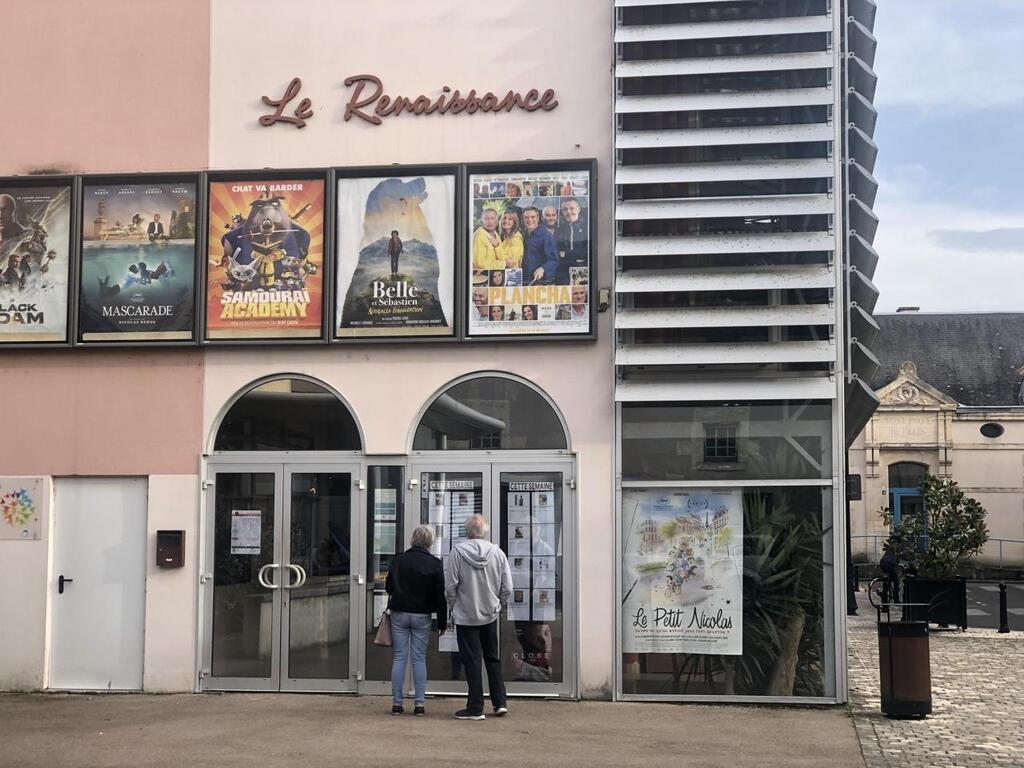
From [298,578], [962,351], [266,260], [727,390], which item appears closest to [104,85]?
[266,260]

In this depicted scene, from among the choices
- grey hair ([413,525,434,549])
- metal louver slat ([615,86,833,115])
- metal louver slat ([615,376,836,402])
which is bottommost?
grey hair ([413,525,434,549])

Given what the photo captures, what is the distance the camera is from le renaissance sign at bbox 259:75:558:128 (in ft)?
42.4

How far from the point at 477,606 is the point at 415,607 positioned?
59 cm

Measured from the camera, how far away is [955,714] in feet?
39.7

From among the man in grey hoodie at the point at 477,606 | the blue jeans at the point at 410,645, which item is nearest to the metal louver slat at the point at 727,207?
the man in grey hoodie at the point at 477,606

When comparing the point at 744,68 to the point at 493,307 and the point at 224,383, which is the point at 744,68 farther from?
the point at 224,383

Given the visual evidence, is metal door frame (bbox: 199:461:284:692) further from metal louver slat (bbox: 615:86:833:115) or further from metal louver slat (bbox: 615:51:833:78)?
metal louver slat (bbox: 615:51:833:78)

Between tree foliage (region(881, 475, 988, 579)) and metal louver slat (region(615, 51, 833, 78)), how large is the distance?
11980mm

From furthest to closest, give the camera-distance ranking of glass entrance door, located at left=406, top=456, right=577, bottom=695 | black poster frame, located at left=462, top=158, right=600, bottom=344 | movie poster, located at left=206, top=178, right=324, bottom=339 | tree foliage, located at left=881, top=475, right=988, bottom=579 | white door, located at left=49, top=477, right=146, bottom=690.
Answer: tree foliage, located at left=881, top=475, right=988, bottom=579 → white door, located at left=49, top=477, right=146, bottom=690 → movie poster, located at left=206, top=178, right=324, bottom=339 → black poster frame, located at left=462, top=158, right=600, bottom=344 → glass entrance door, located at left=406, top=456, right=577, bottom=695

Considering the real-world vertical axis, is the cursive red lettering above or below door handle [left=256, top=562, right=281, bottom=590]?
above

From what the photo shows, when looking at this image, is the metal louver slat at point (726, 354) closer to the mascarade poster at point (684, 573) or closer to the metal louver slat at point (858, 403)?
the metal louver slat at point (858, 403)

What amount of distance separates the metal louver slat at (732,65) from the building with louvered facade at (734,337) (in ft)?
0.06

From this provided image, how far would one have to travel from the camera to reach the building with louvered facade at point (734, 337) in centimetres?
1227

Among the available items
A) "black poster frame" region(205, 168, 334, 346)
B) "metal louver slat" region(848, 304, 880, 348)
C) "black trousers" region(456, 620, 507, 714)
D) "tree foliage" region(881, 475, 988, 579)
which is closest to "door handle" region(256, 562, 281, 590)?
"black poster frame" region(205, 168, 334, 346)
